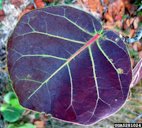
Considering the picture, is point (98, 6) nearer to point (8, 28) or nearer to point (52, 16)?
point (8, 28)

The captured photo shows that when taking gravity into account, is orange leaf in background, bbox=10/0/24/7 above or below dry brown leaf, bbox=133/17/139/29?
above

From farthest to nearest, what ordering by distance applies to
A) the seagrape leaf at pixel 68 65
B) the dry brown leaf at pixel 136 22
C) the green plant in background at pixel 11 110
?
the dry brown leaf at pixel 136 22
the green plant in background at pixel 11 110
the seagrape leaf at pixel 68 65

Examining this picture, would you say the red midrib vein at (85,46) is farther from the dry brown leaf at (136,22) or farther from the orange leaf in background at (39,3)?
the dry brown leaf at (136,22)

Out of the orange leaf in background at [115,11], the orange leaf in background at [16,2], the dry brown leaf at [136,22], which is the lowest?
the dry brown leaf at [136,22]

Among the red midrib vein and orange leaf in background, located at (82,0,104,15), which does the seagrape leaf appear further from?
orange leaf in background, located at (82,0,104,15)

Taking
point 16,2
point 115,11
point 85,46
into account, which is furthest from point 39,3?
point 85,46

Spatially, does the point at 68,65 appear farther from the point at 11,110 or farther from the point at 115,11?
the point at 115,11

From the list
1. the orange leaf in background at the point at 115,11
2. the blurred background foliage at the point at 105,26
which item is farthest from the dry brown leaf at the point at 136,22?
the orange leaf in background at the point at 115,11

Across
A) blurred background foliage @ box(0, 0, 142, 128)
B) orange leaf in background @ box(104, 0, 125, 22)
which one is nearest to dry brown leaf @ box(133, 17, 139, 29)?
blurred background foliage @ box(0, 0, 142, 128)

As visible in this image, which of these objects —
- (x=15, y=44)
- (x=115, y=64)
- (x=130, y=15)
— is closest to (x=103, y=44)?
(x=115, y=64)
